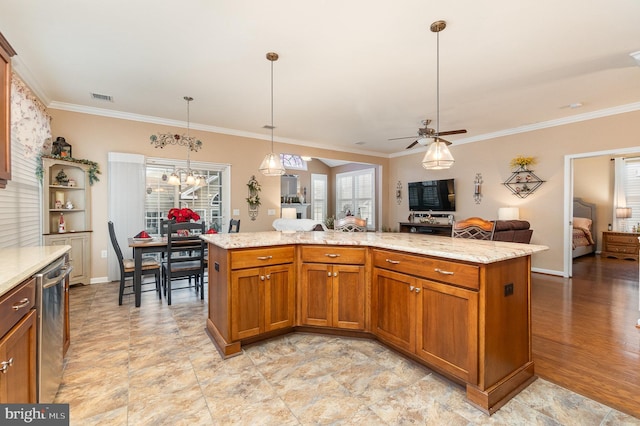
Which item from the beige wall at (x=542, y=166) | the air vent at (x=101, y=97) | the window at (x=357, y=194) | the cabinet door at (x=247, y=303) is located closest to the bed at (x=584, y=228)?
the beige wall at (x=542, y=166)

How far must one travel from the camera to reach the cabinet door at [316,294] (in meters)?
2.66

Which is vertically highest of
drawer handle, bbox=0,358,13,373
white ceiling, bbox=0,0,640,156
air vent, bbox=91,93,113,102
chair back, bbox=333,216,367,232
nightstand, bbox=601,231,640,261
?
air vent, bbox=91,93,113,102

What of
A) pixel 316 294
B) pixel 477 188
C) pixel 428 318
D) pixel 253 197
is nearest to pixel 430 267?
pixel 428 318

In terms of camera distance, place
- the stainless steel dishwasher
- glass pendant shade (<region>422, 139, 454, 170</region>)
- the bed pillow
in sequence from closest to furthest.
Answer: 1. the stainless steel dishwasher
2. glass pendant shade (<region>422, 139, 454, 170</region>)
3. the bed pillow

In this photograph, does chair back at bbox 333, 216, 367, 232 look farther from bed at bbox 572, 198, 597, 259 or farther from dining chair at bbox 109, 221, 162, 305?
bed at bbox 572, 198, 597, 259

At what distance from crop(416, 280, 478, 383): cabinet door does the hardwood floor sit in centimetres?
79

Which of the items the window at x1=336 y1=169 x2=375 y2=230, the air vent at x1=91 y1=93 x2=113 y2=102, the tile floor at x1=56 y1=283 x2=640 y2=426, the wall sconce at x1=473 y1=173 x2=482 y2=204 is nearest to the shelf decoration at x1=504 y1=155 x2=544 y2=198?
the wall sconce at x1=473 y1=173 x2=482 y2=204

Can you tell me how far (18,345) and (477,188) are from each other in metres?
7.09

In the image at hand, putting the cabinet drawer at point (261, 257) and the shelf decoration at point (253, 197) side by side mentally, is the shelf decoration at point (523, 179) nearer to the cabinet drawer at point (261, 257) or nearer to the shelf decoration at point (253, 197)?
the shelf decoration at point (253, 197)

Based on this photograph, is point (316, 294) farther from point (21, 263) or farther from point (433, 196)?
point (433, 196)

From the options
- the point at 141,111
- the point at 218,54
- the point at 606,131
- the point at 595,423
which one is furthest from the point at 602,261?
the point at 141,111

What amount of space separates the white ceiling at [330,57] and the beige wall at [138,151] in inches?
8.8

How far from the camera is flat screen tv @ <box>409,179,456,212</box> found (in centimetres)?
691

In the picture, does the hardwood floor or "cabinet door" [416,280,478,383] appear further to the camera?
the hardwood floor
